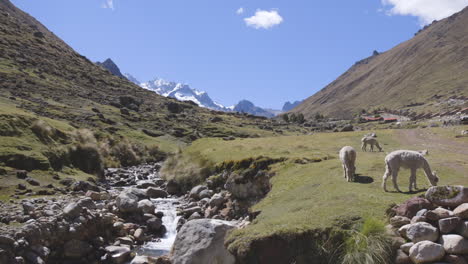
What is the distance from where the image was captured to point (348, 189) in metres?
21.8

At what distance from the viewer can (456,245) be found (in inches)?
534

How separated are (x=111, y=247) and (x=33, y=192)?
11.0 m

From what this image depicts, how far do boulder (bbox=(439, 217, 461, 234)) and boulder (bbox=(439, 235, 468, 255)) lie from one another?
44 cm

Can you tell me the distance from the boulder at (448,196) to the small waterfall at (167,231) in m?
18.2

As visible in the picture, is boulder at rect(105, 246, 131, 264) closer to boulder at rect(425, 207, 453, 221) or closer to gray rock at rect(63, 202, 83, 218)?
gray rock at rect(63, 202, 83, 218)

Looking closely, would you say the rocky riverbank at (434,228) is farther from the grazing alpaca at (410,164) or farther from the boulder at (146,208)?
the boulder at (146,208)

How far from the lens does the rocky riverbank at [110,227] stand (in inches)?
767

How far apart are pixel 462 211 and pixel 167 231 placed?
920 inches

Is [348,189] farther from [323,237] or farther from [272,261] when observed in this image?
[272,261]

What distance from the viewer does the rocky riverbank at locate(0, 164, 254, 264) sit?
767 inches

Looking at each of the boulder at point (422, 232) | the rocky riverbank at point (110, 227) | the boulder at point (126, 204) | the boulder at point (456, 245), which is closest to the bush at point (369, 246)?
the boulder at point (422, 232)

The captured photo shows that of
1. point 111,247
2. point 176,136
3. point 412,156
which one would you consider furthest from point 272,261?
point 176,136

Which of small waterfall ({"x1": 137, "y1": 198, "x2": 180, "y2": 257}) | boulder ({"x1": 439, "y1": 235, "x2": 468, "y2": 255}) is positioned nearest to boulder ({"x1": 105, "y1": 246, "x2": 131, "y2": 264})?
small waterfall ({"x1": 137, "y1": 198, "x2": 180, "y2": 257})

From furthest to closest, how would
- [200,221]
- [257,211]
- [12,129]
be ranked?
[12,129] → [257,211] → [200,221]
